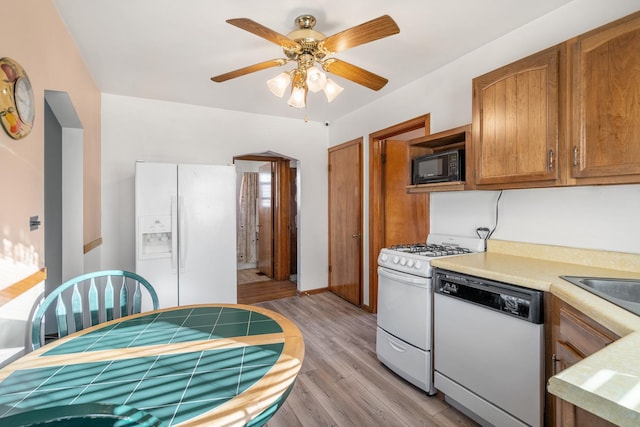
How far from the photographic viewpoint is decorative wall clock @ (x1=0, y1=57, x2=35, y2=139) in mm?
1176

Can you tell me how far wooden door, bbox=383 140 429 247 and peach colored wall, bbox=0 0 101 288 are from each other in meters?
2.97

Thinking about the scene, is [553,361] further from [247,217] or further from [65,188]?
[247,217]

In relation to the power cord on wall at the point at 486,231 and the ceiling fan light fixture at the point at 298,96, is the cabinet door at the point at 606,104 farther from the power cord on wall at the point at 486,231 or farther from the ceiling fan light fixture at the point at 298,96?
the ceiling fan light fixture at the point at 298,96

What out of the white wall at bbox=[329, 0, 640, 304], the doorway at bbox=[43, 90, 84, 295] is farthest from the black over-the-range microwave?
the doorway at bbox=[43, 90, 84, 295]

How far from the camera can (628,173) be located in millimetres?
1343

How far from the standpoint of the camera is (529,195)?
6.69 ft

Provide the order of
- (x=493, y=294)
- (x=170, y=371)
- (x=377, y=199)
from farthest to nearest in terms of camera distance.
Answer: (x=377, y=199), (x=493, y=294), (x=170, y=371)

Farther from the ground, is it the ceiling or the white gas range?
the ceiling

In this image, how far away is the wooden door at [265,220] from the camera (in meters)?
5.32

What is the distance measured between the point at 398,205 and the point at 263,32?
102 inches

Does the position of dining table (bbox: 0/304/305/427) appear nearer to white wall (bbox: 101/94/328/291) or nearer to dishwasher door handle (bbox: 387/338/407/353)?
dishwasher door handle (bbox: 387/338/407/353)

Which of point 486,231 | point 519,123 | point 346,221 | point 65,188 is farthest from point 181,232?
point 519,123

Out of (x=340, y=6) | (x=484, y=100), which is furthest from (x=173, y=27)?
(x=484, y=100)

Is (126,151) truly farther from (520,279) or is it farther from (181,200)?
(520,279)
